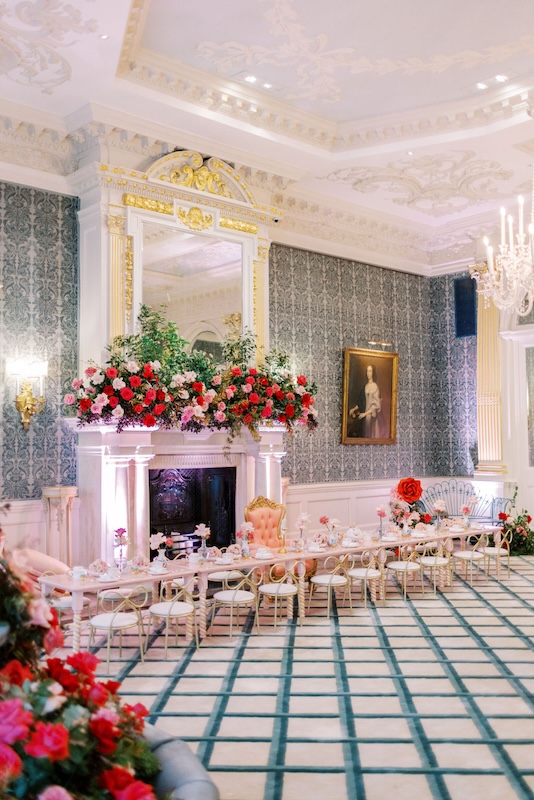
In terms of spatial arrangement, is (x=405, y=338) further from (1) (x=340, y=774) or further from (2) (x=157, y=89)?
(1) (x=340, y=774)

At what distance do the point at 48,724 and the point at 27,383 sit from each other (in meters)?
6.41

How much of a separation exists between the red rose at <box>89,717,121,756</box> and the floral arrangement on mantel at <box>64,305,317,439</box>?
546 centimetres

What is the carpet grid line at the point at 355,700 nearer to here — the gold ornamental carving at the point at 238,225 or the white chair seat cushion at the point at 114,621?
the white chair seat cushion at the point at 114,621

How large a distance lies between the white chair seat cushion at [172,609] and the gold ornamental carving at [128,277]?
337 cm

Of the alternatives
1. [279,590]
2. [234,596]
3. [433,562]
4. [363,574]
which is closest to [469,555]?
[433,562]

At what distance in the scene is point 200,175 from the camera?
8.80 m

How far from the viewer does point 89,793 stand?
180 centimetres

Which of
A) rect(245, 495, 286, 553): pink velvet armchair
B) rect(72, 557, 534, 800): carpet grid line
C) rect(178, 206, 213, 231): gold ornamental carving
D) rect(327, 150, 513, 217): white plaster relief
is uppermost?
rect(327, 150, 513, 217): white plaster relief

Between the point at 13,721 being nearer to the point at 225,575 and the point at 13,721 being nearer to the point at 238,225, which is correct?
the point at 225,575

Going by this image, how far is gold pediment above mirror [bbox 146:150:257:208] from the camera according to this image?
8.45m

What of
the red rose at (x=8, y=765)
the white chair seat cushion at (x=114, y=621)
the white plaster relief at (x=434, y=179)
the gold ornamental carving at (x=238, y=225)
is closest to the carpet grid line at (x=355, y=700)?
the white chair seat cushion at (x=114, y=621)

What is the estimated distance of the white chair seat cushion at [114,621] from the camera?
555cm

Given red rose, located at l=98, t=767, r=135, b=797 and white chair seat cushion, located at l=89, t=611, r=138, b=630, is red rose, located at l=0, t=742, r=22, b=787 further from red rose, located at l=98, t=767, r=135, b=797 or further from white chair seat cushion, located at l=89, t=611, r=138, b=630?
white chair seat cushion, located at l=89, t=611, r=138, b=630

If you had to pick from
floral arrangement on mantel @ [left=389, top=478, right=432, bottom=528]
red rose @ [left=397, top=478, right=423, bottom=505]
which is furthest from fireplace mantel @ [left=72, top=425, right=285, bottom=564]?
red rose @ [left=397, top=478, right=423, bottom=505]
